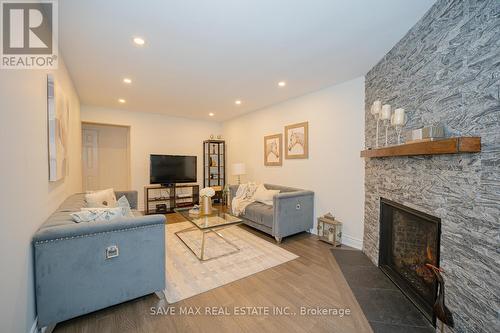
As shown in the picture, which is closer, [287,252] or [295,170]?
[287,252]

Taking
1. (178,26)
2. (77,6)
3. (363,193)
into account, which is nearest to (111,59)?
(77,6)

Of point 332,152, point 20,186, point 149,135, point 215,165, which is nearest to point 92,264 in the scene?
point 20,186

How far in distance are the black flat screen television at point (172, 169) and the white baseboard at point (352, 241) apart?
13.3ft

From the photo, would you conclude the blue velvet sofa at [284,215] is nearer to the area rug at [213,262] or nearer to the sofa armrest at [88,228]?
the area rug at [213,262]

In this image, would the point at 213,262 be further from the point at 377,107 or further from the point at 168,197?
the point at 168,197

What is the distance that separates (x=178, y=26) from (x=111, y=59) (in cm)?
123

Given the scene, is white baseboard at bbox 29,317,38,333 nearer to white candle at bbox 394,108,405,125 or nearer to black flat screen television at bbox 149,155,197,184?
white candle at bbox 394,108,405,125

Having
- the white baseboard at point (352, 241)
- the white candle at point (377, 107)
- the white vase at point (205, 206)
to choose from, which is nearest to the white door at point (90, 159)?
the white vase at point (205, 206)

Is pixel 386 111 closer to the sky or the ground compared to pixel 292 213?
closer to the sky

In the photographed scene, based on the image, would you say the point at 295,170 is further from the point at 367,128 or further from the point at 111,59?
the point at 111,59

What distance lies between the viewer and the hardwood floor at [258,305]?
1629 millimetres

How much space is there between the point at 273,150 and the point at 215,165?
7.78ft

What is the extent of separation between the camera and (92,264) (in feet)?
5.45

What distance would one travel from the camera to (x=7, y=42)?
1.27 metres
